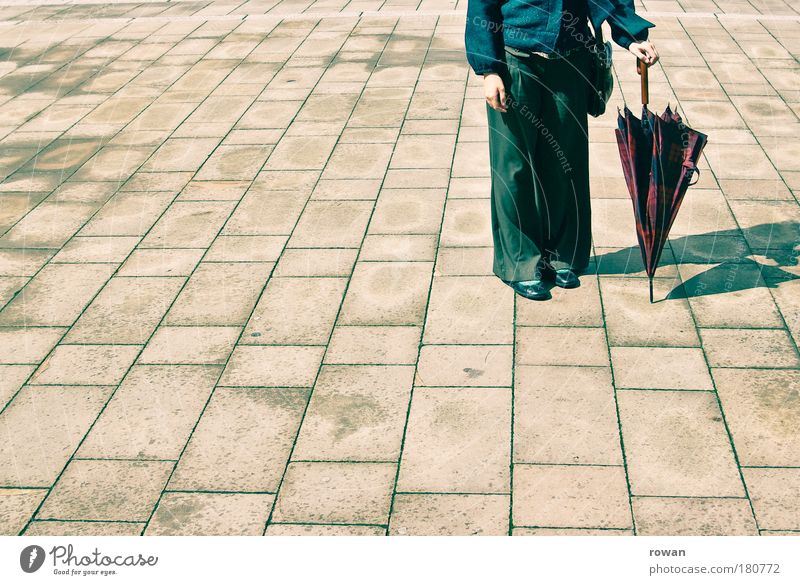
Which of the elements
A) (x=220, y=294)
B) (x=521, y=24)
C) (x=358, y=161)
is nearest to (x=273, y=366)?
(x=220, y=294)

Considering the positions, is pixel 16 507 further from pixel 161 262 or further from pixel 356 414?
pixel 161 262

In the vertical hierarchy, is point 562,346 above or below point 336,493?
A: below

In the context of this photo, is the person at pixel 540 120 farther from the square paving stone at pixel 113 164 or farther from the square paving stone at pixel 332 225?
the square paving stone at pixel 113 164

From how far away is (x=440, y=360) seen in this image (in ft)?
14.8

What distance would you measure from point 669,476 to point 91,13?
9748mm

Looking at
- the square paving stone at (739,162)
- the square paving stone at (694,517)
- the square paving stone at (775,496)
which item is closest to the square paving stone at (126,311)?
the square paving stone at (694,517)

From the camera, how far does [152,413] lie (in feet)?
14.0

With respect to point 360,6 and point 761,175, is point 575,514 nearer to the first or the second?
point 761,175

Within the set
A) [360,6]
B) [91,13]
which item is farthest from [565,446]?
[91,13]

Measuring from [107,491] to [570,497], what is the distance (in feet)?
5.97

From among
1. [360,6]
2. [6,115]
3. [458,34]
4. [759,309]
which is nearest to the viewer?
[759,309]

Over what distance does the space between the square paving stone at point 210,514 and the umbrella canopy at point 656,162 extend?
231cm

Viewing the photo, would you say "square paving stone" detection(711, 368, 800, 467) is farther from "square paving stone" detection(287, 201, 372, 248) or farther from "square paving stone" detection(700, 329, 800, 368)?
"square paving stone" detection(287, 201, 372, 248)

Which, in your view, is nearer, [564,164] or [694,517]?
[694,517]
